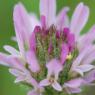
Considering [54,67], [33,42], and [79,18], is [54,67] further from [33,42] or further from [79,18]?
[79,18]

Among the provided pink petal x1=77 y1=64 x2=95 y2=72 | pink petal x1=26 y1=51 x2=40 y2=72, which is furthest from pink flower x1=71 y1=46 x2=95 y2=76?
pink petal x1=26 y1=51 x2=40 y2=72

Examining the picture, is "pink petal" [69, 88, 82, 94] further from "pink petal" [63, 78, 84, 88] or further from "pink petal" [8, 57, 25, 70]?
"pink petal" [8, 57, 25, 70]

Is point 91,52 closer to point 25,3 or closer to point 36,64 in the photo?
point 36,64

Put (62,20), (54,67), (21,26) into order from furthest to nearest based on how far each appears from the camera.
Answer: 1. (62,20)
2. (21,26)
3. (54,67)

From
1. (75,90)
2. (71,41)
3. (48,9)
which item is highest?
(48,9)

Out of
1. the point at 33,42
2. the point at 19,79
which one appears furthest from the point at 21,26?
the point at 19,79

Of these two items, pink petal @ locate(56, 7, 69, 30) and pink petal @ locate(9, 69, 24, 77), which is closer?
pink petal @ locate(9, 69, 24, 77)

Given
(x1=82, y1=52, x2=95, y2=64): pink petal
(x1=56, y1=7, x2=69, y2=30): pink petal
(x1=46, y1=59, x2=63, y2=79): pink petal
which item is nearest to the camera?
(x1=46, y1=59, x2=63, y2=79): pink petal
